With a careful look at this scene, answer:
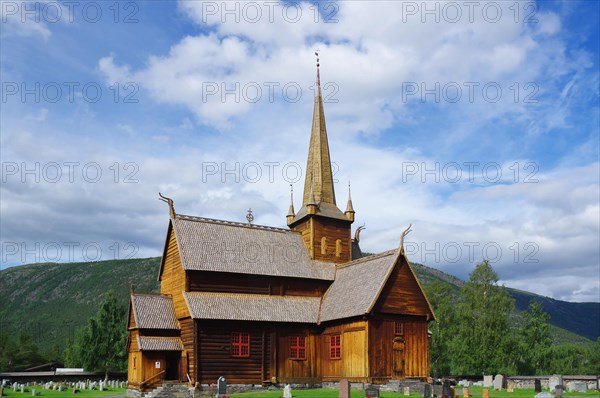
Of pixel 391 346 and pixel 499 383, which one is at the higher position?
pixel 391 346

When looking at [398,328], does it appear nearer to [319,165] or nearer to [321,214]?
[321,214]

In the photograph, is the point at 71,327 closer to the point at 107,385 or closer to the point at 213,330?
the point at 107,385

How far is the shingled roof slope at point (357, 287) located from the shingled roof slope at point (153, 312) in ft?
33.9

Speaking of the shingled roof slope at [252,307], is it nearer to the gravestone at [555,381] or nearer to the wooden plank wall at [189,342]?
the wooden plank wall at [189,342]

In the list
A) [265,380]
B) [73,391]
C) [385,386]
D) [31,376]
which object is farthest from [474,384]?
[31,376]

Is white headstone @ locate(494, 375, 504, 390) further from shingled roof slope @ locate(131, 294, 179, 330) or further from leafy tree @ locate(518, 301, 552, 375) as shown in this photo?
leafy tree @ locate(518, 301, 552, 375)

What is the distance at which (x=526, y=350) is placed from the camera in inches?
2776

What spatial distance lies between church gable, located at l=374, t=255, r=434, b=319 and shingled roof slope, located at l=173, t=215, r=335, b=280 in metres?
6.92

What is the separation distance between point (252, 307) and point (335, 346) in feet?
20.6

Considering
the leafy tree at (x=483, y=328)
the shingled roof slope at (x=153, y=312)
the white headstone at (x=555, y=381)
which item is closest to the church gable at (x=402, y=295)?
the white headstone at (x=555, y=381)

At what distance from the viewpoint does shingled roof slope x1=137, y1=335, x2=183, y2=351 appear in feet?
127

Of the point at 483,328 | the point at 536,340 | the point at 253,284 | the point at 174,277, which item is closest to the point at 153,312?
the point at 174,277

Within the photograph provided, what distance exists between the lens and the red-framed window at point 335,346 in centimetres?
4162

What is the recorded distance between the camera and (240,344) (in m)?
40.6
